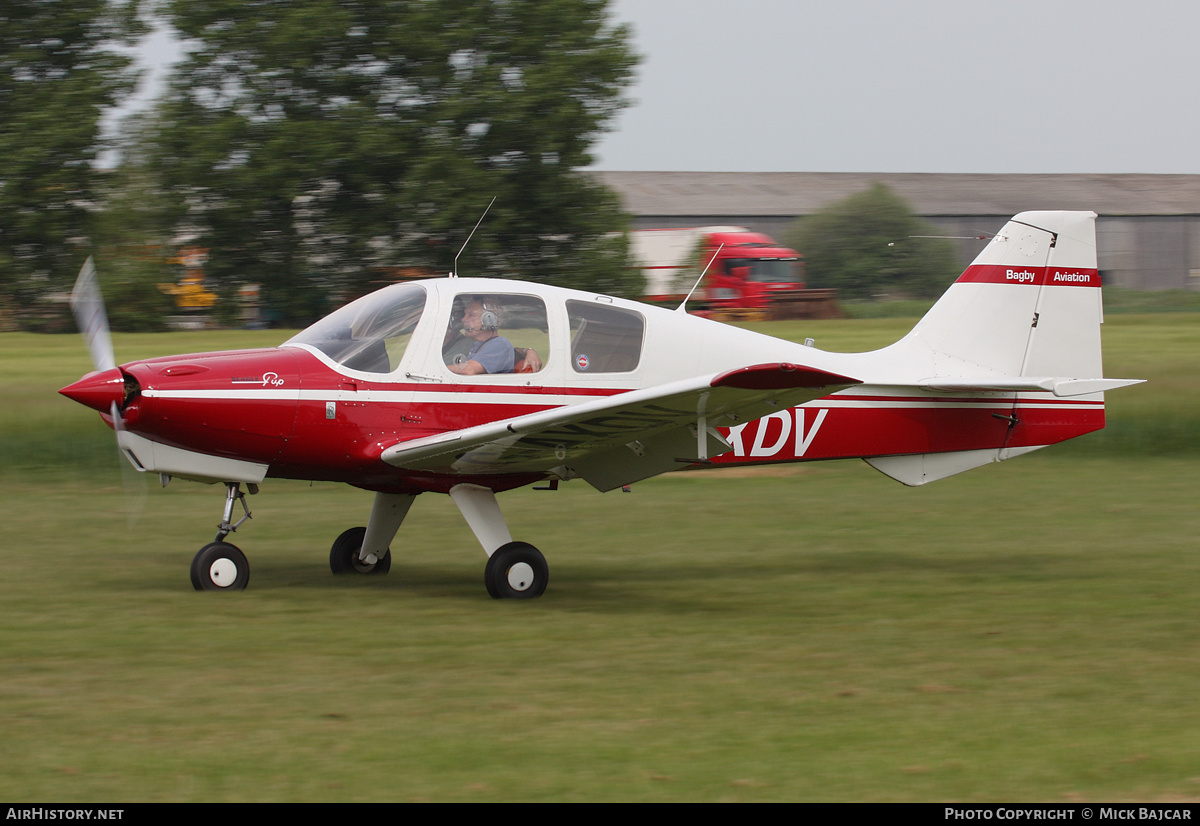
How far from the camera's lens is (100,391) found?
23.2ft

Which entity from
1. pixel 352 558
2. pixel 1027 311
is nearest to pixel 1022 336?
pixel 1027 311

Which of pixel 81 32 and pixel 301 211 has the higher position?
pixel 81 32

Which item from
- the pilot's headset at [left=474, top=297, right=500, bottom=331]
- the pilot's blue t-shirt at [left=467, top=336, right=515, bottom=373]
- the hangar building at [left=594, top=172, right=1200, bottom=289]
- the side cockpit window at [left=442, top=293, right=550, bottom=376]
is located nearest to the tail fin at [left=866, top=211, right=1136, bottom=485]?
the side cockpit window at [left=442, top=293, right=550, bottom=376]

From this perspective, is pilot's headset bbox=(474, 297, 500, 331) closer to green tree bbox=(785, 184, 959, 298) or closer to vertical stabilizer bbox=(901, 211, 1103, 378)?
vertical stabilizer bbox=(901, 211, 1103, 378)

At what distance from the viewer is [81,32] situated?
26.8 metres

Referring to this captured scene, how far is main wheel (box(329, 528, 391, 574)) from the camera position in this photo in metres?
8.73

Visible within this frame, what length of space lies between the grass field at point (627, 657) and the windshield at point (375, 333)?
1.52 m

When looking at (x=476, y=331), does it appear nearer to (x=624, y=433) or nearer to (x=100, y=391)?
(x=624, y=433)

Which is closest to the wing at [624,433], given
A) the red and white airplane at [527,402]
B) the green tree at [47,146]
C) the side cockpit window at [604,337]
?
the red and white airplane at [527,402]

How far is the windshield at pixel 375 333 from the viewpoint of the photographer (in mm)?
7754

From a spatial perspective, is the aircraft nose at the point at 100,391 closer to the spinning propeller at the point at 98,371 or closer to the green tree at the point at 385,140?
the spinning propeller at the point at 98,371
